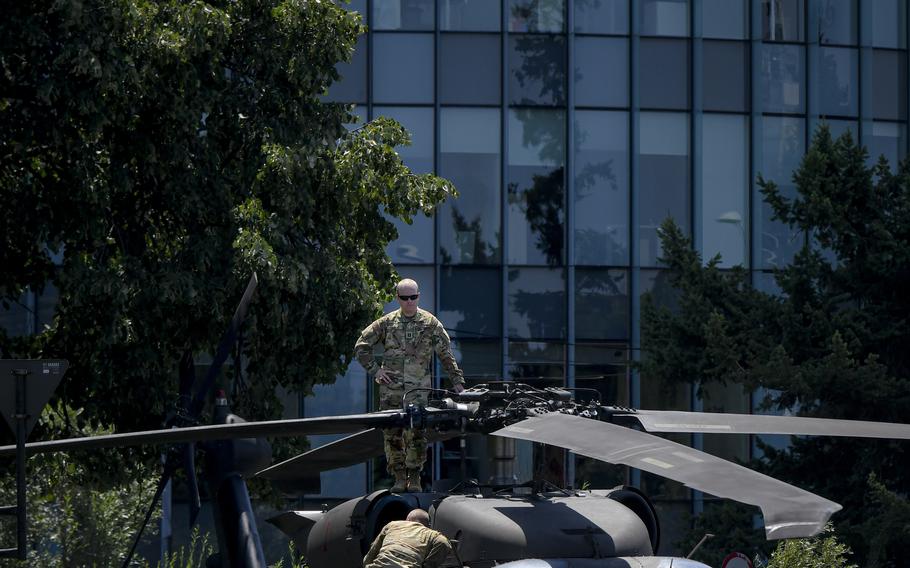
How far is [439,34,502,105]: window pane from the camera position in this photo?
25625 millimetres

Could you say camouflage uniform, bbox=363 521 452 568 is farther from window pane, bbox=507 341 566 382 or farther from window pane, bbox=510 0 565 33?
window pane, bbox=510 0 565 33

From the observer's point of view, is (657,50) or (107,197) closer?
(107,197)

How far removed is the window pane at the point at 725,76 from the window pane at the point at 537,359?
5.48 meters

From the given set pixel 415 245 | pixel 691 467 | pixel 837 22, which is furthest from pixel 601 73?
pixel 691 467

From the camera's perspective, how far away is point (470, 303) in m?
25.4

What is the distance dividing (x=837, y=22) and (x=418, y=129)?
8475 mm

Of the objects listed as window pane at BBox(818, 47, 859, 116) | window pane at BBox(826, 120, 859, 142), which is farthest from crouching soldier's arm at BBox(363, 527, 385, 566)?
window pane at BBox(818, 47, 859, 116)

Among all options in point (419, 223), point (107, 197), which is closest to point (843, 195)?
point (419, 223)

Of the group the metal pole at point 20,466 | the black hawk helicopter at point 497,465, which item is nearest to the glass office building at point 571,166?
the metal pole at point 20,466

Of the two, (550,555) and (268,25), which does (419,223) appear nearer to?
(268,25)

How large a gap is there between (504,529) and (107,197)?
8.23 m

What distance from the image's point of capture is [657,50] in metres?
26.2

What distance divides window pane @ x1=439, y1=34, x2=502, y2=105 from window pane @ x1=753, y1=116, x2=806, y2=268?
5.31m

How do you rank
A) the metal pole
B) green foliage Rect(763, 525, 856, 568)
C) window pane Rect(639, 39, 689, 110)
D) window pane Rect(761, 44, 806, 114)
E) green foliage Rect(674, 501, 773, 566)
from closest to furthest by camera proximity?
the metal pole < green foliage Rect(763, 525, 856, 568) < green foliage Rect(674, 501, 773, 566) < window pane Rect(639, 39, 689, 110) < window pane Rect(761, 44, 806, 114)
